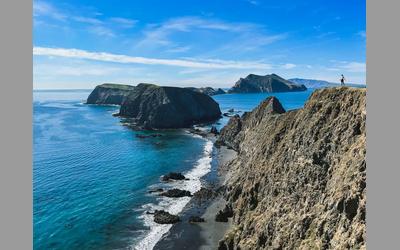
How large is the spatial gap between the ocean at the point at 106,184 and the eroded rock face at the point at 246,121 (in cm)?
636

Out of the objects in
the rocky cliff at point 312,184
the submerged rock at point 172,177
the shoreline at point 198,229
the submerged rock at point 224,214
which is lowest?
the shoreline at point 198,229

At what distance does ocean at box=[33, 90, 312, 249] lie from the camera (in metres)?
59.4

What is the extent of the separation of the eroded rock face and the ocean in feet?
20.9

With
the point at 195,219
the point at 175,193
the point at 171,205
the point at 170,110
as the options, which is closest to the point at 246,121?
the point at 175,193

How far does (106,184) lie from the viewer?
278ft

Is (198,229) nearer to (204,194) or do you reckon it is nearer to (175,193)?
(204,194)

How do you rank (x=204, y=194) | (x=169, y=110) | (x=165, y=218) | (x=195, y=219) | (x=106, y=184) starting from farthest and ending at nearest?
(x=169, y=110)
(x=106, y=184)
(x=204, y=194)
(x=165, y=218)
(x=195, y=219)

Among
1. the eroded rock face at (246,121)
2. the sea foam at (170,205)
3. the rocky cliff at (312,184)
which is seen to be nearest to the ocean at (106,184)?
the sea foam at (170,205)

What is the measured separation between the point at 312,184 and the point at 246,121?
7416 centimetres

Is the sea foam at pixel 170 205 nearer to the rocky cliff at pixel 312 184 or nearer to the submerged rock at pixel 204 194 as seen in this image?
the submerged rock at pixel 204 194

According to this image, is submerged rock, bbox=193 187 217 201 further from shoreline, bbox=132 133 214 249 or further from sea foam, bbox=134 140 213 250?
sea foam, bbox=134 140 213 250

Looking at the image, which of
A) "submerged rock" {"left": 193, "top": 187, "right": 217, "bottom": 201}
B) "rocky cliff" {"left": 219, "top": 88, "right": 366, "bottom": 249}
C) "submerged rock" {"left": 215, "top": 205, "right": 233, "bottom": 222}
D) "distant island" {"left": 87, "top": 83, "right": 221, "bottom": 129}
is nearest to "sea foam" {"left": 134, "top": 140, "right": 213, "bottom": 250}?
"submerged rock" {"left": 193, "top": 187, "right": 217, "bottom": 201}

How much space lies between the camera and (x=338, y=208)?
116 ft

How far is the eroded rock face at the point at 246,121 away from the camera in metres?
97.1
